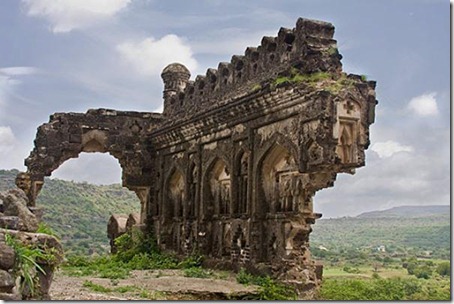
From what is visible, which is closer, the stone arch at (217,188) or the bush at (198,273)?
the bush at (198,273)

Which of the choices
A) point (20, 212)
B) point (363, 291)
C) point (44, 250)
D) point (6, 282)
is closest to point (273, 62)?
point (363, 291)

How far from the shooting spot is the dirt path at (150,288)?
34.6ft

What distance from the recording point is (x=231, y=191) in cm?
1482

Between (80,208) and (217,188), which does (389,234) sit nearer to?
(80,208)

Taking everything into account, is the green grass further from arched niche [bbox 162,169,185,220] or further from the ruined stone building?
arched niche [bbox 162,169,185,220]

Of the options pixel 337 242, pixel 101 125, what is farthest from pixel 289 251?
pixel 337 242

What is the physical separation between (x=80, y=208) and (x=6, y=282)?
123 feet

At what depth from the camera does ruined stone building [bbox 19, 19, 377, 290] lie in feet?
39.8

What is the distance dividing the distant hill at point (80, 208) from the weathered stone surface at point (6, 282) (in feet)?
92.3

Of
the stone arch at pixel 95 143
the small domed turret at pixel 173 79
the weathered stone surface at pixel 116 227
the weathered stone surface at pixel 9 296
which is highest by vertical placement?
the small domed turret at pixel 173 79

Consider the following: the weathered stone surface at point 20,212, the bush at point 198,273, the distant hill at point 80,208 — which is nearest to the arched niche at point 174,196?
the bush at point 198,273

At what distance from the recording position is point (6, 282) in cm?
607

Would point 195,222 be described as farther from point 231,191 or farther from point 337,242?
point 337,242

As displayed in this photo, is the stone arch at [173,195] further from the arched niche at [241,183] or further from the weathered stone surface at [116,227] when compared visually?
the arched niche at [241,183]
